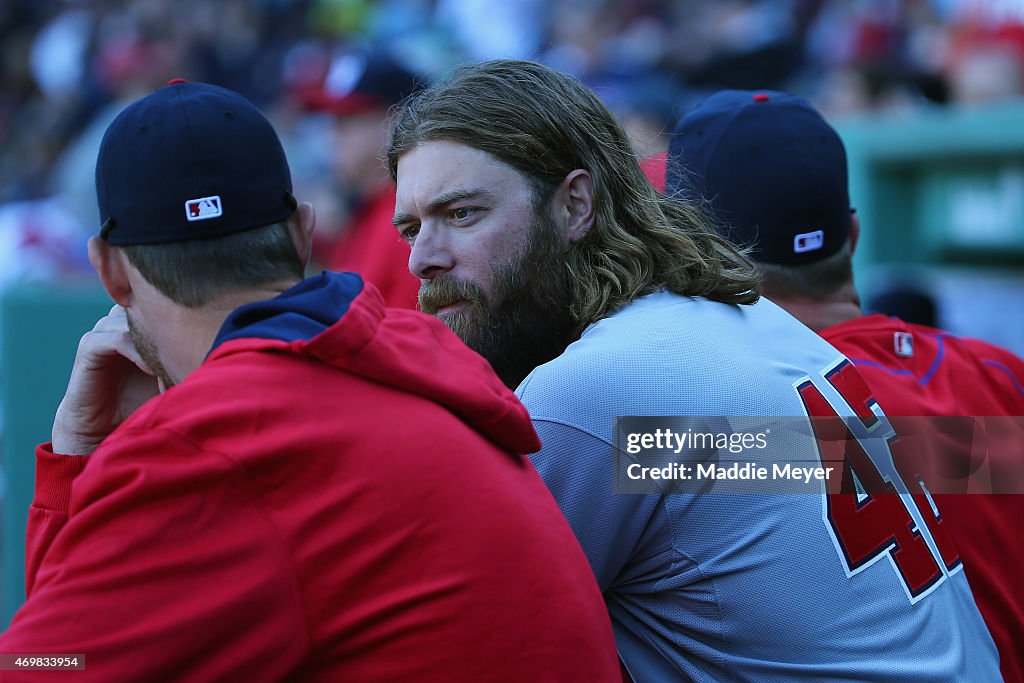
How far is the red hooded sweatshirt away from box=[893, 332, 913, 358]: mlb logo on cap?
1.19m

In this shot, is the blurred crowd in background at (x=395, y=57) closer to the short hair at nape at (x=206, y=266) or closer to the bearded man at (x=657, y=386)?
the bearded man at (x=657, y=386)

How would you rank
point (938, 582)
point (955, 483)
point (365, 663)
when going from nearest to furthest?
1. point (365, 663)
2. point (938, 582)
3. point (955, 483)

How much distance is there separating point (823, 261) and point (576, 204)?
724mm

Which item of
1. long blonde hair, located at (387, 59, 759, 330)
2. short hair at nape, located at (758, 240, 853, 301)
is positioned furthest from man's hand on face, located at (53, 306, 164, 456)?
short hair at nape, located at (758, 240, 853, 301)

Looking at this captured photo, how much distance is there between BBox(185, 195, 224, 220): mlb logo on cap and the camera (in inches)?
66.2

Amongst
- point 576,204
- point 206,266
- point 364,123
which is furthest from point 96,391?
point 364,123

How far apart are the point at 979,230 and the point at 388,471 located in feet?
16.6

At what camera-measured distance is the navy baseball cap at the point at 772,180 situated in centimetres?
265

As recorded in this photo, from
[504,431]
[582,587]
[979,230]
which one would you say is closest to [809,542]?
[582,587]

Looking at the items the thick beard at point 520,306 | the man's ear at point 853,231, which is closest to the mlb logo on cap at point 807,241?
the man's ear at point 853,231

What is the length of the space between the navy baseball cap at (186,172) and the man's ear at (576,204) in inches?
25.0

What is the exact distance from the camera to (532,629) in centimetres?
150

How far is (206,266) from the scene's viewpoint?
1694 mm

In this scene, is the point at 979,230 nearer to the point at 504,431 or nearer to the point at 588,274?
the point at 588,274
